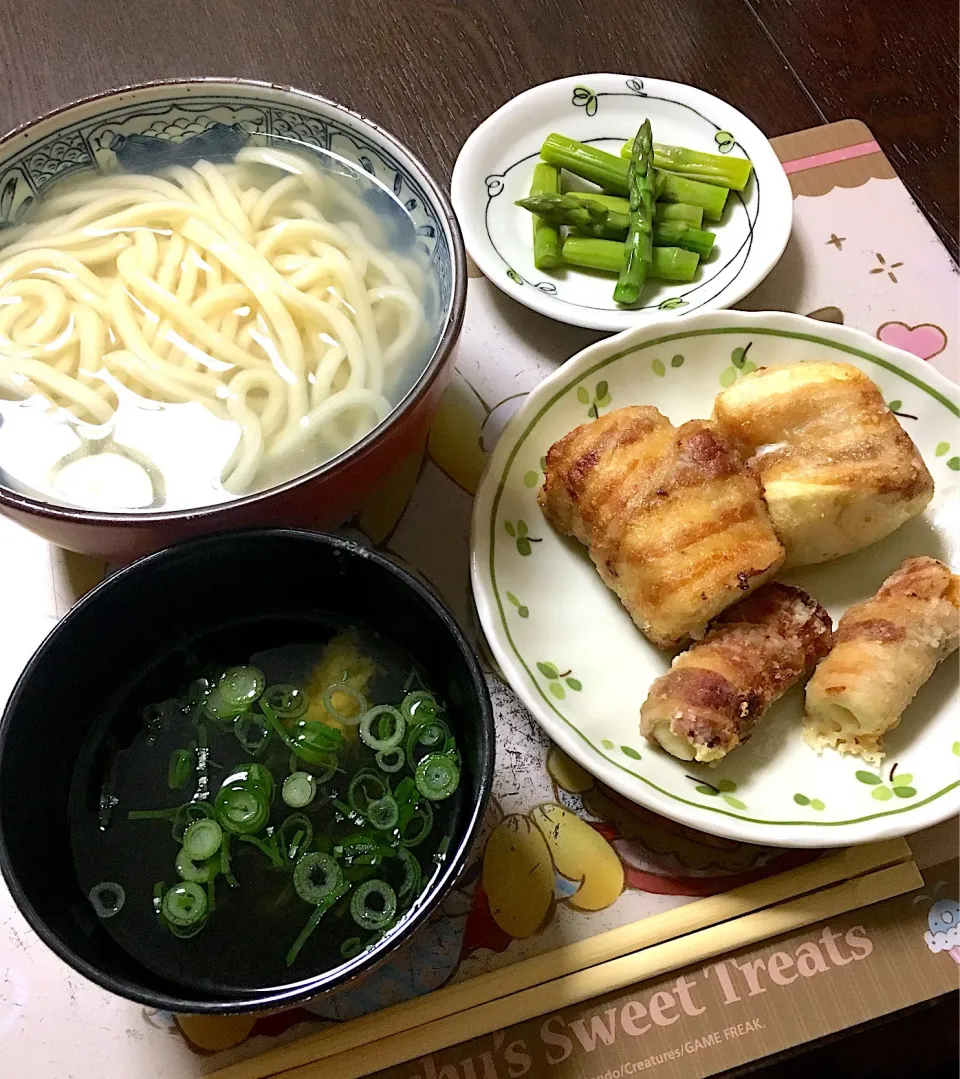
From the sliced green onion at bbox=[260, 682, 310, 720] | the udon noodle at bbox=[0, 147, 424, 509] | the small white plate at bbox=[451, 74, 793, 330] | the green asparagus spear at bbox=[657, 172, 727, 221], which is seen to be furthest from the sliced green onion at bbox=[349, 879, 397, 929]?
the green asparagus spear at bbox=[657, 172, 727, 221]

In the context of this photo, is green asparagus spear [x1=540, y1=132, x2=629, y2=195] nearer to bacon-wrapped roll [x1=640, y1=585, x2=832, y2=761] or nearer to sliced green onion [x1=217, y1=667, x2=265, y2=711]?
bacon-wrapped roll [x1=640, y1=585, x2=832, y2=761]

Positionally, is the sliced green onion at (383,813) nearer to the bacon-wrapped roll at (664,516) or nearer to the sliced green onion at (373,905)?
the sliced green onion at (373,905)

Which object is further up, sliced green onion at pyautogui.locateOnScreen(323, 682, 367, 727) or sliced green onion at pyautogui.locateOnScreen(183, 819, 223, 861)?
sliced green onion at pyautogui.locateOnScreen(183, 819, 223, 861)

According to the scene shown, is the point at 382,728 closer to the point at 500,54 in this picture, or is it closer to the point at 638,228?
the point at 638,228

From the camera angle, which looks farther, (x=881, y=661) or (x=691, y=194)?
(x=691, y=194)

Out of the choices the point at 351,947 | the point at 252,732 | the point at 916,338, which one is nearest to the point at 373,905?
the point at 351,947

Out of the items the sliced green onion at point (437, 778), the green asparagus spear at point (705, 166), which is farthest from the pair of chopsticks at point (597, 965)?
the green asparagus spear at point (705, 166)
